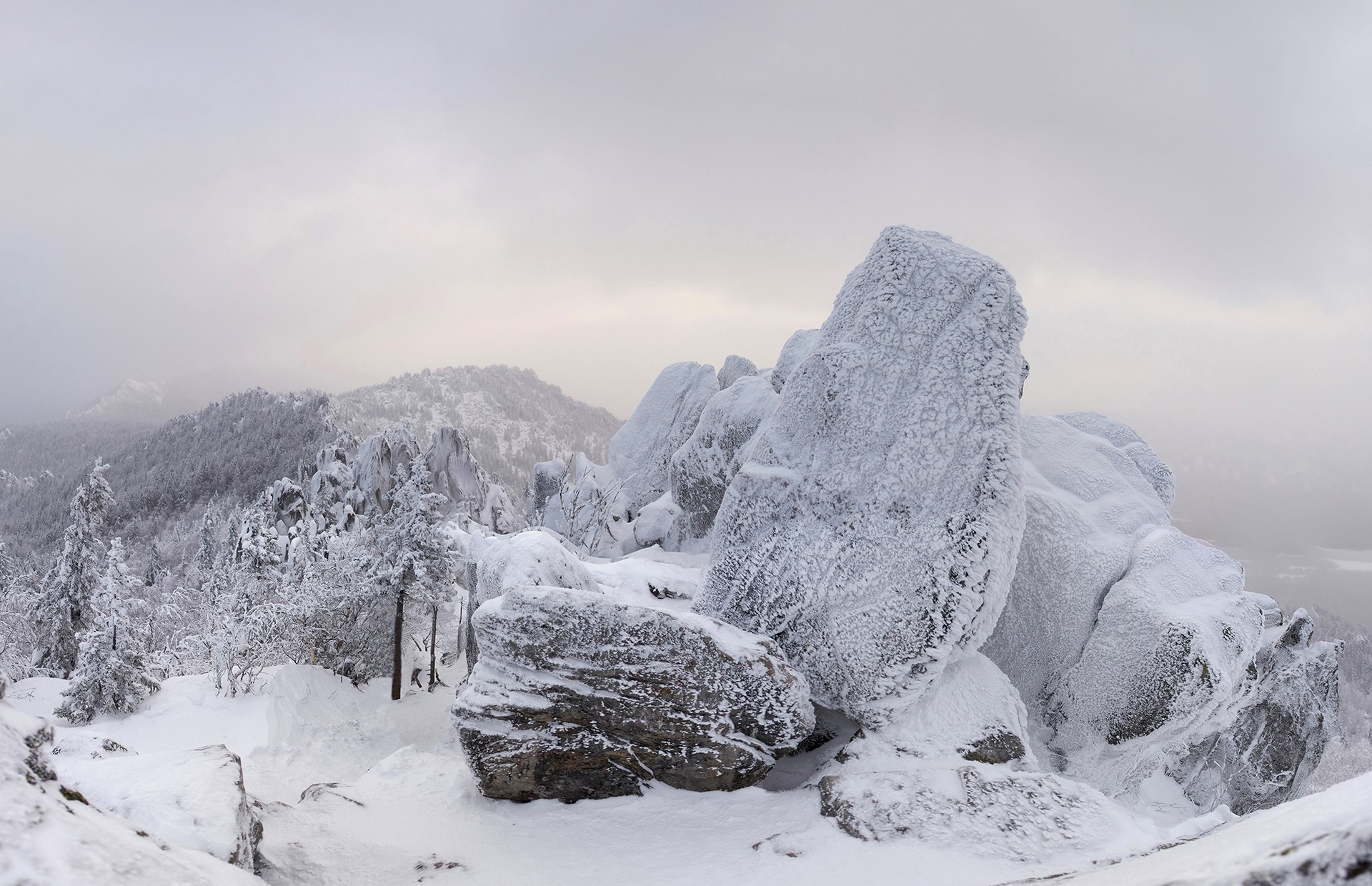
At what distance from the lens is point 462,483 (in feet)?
200

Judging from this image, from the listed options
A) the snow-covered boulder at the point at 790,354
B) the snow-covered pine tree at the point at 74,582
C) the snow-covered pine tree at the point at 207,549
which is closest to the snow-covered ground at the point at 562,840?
the snow-covered boulder at the point at 790,354

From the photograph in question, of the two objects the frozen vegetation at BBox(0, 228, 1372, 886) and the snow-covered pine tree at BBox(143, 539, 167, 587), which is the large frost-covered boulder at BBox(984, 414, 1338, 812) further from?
the snow-covered pine tree at BBox(143, 539, 167, 587)

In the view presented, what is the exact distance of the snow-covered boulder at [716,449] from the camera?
1936 centimetres

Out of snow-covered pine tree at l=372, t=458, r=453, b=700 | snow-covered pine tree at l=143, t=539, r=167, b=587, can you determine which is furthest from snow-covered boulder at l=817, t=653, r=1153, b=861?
snow-covered pine tree at l=143, t=539, r=167, b=587

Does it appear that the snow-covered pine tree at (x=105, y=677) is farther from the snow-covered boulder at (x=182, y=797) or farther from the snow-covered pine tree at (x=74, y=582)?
the snow-covered boulder at (x=182, y=797)

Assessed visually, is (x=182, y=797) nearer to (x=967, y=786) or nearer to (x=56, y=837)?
(x=56, y=837)

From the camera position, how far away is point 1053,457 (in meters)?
12.5

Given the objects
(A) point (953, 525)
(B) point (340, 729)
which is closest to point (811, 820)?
(A) point (953, 525)

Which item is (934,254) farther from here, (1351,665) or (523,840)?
(1351,665)

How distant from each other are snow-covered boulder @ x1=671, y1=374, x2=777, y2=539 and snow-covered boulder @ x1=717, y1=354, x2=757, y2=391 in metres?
5.62

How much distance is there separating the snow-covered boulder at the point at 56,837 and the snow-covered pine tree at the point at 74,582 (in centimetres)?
2542

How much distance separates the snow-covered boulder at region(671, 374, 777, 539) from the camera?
1936 cm

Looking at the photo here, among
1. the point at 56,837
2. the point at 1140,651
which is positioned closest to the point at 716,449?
the point at 1140,651

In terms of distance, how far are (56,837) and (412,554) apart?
18761 millimetres
